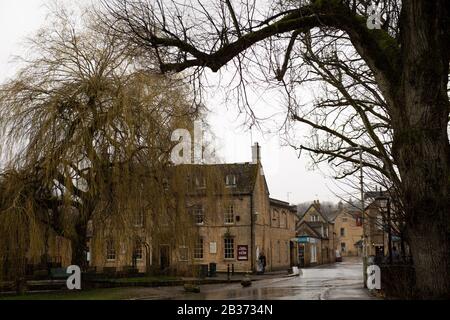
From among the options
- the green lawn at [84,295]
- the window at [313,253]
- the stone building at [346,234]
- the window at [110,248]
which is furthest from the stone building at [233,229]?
the stone building at [346,234]

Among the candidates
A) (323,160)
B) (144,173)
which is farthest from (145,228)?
(323,160)

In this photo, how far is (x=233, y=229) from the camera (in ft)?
152

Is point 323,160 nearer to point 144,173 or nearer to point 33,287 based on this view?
point 144,173

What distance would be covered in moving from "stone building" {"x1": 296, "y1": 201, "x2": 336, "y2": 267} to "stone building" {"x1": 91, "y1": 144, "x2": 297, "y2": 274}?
3255mm

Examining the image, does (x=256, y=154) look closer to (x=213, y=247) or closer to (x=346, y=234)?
(x=213, y=247)

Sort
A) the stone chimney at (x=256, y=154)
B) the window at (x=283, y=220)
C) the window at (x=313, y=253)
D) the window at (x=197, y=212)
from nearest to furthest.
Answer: the window at (x=197, y=212) < the stone chimney at (x=256, y=154) < the window at (x=283, y=220) < the window at (x=313, y=253)

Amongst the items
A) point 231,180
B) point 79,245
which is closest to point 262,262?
point 231,180

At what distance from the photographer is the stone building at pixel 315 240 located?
63781 mm

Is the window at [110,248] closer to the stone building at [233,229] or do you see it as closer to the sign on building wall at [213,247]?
the stone building at [233,229]

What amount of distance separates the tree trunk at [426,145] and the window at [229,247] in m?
38.5

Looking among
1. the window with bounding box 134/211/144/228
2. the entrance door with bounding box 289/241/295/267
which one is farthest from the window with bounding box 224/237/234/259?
the window with bounding box 134/211/144/228

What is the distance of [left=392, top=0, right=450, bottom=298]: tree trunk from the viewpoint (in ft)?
25.3
